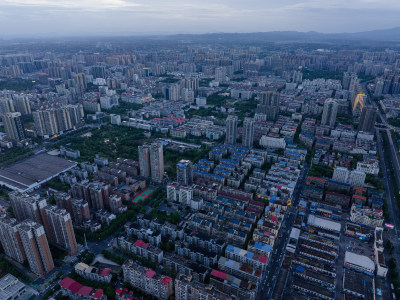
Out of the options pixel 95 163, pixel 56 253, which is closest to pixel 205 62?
pixel 95 163

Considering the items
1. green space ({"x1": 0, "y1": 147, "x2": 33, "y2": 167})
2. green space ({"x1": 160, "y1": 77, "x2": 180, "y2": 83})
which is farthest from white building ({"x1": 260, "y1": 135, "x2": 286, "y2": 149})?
green space ({"x1": 160, "y1": 77, "x2": 180, "y2": 83})

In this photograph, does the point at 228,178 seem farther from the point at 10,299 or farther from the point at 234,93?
the point at 234,93

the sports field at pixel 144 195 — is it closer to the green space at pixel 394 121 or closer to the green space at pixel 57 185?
the green space at pixel 57 185

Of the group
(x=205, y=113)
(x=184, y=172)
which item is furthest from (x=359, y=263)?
(x=205, y=113)

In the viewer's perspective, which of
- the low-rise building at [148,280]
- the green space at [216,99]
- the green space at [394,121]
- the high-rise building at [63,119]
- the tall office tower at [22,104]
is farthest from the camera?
the green space at [216,99]

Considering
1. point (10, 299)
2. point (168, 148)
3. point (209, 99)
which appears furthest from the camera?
point (209, 99)

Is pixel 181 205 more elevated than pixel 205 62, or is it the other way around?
pixel 205 62

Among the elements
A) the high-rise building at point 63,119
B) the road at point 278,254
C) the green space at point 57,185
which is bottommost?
the road at point 278,254

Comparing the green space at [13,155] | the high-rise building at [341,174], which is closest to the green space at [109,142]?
the green space at [13,155]
